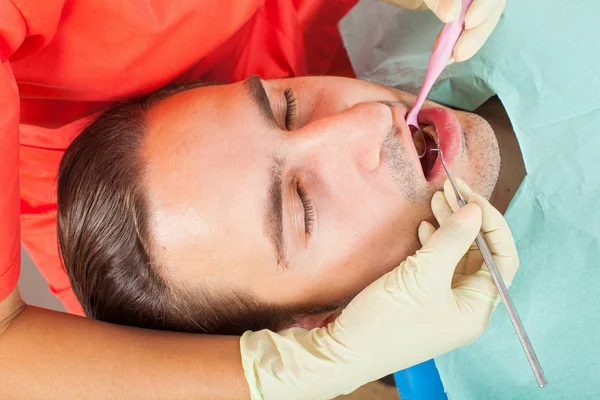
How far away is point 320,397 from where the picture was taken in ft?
3.00

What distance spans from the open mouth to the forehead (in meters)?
0.32

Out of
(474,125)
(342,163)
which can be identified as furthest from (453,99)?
(342,163)

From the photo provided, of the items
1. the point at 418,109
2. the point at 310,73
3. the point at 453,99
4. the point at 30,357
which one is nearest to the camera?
the point at 30,357

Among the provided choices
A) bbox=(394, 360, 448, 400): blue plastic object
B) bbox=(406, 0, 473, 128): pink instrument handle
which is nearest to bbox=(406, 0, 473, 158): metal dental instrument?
bbox=(406, 0, 473, 128): pink instrument handle

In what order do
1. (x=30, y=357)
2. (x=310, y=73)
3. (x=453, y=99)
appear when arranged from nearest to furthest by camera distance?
(x=30, y=357) < (x=453, y=99) < (x=310, y=73)

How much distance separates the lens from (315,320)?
1.03 m

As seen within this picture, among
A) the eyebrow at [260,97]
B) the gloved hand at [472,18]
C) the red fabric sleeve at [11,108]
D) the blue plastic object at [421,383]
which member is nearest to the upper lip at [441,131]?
the gloved hand at [472,18]

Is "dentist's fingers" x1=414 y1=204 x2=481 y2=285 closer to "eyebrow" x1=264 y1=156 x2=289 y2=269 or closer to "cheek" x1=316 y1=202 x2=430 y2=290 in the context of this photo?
"cheek" x1=316 y1=202 x2=430 y2=290

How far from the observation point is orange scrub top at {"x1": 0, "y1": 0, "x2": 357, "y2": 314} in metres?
0.80

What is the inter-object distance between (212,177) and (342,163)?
0.72ft

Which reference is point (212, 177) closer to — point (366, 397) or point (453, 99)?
point (453, 99)

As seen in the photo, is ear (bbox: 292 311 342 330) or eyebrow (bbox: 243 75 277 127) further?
ear (bbox: 292 311 342 330)

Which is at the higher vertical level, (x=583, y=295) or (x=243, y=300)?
(x=583, y=295)

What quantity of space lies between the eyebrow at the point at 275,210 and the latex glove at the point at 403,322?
0.17 meters
